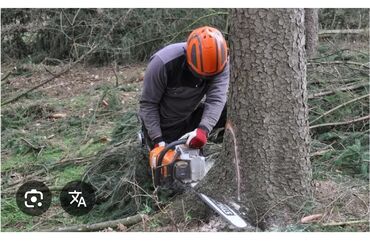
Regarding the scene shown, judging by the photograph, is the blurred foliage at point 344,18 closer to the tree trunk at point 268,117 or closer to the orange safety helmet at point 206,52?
the orange safety helmet at point 206,52

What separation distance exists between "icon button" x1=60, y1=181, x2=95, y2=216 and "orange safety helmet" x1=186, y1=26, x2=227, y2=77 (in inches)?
53.0

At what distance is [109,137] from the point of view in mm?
4980

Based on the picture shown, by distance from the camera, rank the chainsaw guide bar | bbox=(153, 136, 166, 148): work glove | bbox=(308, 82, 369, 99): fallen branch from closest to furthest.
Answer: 1. the chainsaw guide bar
2. bbox=(153, 136, 166, 148): work glove
3. bbox=(308, 82, 369, 99): fallen branch

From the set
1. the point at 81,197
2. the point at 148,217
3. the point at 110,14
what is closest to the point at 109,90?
the point at 110,14

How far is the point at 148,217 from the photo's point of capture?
271 cm

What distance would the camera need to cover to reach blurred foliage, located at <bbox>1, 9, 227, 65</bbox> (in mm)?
7582

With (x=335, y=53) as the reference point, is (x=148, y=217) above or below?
below

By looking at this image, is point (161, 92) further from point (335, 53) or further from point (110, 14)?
point (110, 14)

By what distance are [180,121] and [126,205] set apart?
0.72 metres

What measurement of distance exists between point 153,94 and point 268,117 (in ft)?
3.20

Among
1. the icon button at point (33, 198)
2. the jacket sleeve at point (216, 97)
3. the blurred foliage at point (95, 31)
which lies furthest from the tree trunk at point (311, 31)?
the icon button at point (33, 198)

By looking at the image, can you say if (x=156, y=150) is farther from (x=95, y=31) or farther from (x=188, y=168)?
(x=95, y=31)

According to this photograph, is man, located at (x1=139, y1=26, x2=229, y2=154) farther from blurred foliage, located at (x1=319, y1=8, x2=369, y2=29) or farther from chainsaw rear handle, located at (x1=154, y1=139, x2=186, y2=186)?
blurred foliage, located at (x1=319, y1=8, x2=369, y2=29)

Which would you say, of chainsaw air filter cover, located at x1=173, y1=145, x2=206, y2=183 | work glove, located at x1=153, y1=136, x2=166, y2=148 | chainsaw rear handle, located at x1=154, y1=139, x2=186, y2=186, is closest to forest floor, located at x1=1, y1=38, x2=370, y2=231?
chainsaw air filter cover, located at x1=173, y1=145, x2=206, y2=183
